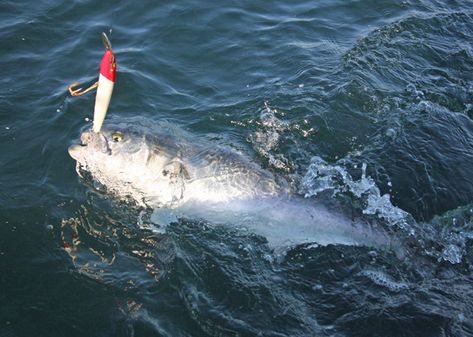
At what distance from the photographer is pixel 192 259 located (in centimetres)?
462

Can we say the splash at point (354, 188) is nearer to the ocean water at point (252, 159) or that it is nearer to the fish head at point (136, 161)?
the ocean water at point (252, 159)

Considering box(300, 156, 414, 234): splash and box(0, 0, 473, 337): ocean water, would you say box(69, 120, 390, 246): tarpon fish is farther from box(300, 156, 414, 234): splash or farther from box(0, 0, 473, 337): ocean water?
box(300, 156, 414, 234): splash

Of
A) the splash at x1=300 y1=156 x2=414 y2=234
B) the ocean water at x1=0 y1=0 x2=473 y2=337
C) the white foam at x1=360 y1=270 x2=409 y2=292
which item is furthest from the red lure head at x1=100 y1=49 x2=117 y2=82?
the white foam at x1=360 y1=270 x2=409 y2=292

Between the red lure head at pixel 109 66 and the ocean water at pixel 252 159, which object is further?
the ocean water at pixel 252 159

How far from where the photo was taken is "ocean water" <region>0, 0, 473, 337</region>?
4168 millimetres

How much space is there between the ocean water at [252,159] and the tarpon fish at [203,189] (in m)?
0.14

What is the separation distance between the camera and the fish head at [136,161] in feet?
16.4

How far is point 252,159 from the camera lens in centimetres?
545

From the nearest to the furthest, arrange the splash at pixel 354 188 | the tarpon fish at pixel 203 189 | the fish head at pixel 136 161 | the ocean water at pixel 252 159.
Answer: the ocean water at pixel 252 159 < the tarpon fish at pixel 203 189 < the fish head at pixel 136 161 < the splash at pixel 354 188

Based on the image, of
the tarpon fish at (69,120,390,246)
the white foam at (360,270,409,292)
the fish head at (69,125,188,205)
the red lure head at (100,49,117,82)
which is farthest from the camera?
the fish head at (69,125,188,205)

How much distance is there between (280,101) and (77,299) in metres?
4.08

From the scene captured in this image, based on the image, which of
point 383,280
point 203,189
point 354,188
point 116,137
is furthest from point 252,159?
point 383,280

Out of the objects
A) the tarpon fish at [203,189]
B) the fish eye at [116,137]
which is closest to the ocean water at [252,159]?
the tarpon fish at [203,189]

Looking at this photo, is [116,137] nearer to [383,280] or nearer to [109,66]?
[109,66]
